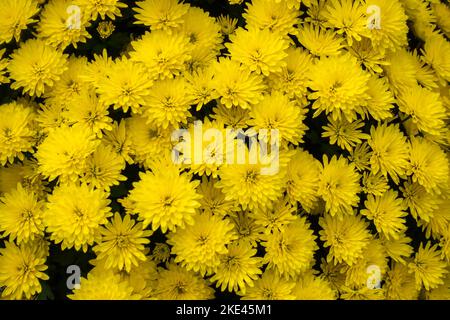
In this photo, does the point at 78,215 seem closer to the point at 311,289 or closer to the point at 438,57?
the point at 311,289

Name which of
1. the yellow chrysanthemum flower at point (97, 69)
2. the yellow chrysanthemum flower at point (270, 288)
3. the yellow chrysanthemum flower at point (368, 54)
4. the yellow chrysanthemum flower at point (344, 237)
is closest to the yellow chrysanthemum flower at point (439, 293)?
the yellow chrysanthemum flower at point (344, 237)

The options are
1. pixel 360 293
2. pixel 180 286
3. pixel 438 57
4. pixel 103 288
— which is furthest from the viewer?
pixel 438 57

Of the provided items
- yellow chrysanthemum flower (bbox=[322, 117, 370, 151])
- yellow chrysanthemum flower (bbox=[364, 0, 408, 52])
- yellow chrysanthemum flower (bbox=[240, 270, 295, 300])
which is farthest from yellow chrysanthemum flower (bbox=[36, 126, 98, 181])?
yellow chrysanthemum flower (bbox=[364, 0, 408, 52])

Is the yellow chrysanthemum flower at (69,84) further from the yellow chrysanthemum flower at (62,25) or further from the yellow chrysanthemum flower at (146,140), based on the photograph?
the yellow chrysanthemum flower at (146,140)

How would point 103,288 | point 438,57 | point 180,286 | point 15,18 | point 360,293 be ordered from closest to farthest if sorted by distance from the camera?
1. point 103,288
2. point 180,286
3. point 360,293
4. point 15,18
5. point 438,57

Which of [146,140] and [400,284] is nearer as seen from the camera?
[146,140]

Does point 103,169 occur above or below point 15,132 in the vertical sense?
below

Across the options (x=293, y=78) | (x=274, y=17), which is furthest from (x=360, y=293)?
(x=274, y=17)

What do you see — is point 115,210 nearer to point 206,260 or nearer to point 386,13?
point 206,260

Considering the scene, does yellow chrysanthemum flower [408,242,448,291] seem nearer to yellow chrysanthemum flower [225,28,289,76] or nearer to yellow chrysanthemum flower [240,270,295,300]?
yellow chrysanthemum flower [240,270,295,300]
